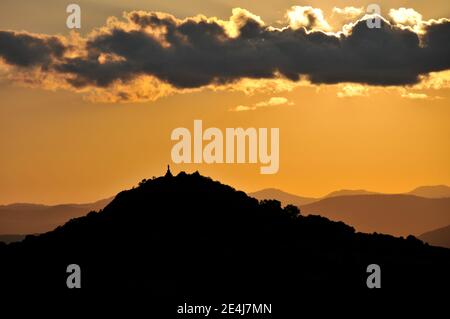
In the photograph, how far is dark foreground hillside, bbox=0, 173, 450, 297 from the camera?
602 feet

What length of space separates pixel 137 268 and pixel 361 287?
46.3 metres

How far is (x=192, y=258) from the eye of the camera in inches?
7407

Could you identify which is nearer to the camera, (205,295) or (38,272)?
(205,295)

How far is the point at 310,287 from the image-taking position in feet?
605

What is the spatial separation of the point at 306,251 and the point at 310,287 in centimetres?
1296

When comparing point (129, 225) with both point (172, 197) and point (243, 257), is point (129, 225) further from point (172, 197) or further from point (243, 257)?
point (243, 257)

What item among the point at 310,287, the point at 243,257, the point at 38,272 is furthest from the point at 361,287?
the point at 38,272

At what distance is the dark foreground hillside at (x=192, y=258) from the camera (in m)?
183

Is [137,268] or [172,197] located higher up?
[172,197]
